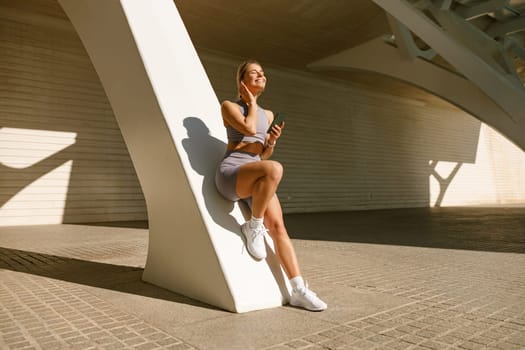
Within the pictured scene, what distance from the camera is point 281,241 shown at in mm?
2904

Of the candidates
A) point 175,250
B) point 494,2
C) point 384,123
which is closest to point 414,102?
point 384,123

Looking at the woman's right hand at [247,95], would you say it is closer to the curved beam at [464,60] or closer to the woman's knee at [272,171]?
the woman's knee at [272,171]

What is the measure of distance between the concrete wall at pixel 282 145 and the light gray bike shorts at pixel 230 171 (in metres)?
9.15

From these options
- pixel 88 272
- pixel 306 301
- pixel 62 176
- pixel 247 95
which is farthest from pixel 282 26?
pixel 306 301

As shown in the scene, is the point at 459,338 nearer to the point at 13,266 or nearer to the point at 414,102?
the point at 13,266

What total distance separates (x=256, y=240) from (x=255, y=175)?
0.49 metres

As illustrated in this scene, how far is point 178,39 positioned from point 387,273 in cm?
298

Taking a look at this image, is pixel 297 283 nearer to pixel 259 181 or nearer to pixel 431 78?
pixel 259 181

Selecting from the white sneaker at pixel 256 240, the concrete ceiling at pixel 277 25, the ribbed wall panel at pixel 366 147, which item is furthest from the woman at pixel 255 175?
the ribbed wall panel at pixel 366 147

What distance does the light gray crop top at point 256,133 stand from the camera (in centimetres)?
302

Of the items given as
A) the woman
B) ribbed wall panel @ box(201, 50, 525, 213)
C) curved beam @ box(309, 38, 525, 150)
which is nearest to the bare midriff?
the woman

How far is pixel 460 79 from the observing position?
1175 centimetres

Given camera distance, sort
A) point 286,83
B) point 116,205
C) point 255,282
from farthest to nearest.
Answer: point 286,83 < point 116,205 < point 255,282

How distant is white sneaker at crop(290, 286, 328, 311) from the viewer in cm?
272
